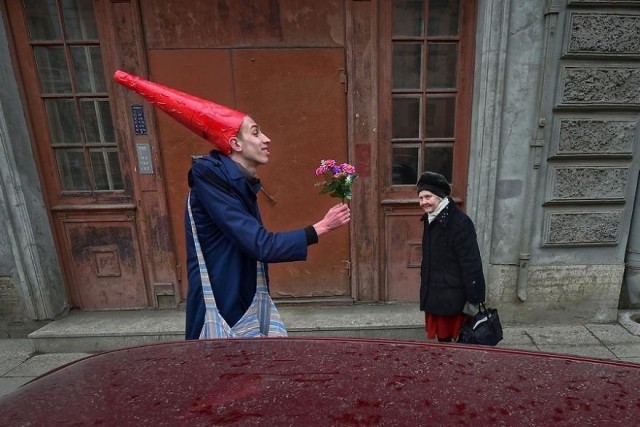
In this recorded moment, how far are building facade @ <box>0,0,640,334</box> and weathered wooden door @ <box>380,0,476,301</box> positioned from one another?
0.05 ft

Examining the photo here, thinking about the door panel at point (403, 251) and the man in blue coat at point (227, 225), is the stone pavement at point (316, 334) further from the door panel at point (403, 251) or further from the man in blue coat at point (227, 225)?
the man in blue coat at point (227, 225)

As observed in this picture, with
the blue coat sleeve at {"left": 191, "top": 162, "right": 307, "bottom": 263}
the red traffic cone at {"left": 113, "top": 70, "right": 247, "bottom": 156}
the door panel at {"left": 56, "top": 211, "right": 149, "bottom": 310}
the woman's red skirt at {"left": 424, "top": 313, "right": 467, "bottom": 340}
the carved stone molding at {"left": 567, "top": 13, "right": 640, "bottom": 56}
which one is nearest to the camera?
the blue coat sleeve at {"left": 191, "top": 162, "right": 307, "bottom": 263}

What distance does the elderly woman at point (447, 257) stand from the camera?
245 cm

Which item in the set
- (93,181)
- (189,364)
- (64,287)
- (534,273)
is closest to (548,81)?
(534,273)

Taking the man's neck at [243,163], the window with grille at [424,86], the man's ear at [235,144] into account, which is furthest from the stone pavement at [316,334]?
the man's ear at [235,144]

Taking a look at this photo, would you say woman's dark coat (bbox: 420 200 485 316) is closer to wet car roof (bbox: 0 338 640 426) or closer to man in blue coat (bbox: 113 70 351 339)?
man in blue coat (bbox: 113 70 351 339)

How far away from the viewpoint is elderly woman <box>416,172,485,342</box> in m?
2.45

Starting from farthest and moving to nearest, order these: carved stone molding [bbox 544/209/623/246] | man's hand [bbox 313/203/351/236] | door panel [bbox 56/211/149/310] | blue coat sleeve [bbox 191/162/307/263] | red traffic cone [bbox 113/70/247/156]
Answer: door panel [bbox 56/211/149/310] < carved stone molding [bbox 544/209/623/246] < red traffic cone [bbox 113/70/247/156] < man's hand [bbox 313/203/351/236] < blue coat sleeve [bbox 191/162/307/263]

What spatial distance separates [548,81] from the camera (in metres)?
3.20

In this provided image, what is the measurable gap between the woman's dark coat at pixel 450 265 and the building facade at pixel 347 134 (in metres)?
1.13

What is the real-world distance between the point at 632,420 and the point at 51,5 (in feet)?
15.2

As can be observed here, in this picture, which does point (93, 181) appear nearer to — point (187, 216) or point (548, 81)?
point (187, 216)

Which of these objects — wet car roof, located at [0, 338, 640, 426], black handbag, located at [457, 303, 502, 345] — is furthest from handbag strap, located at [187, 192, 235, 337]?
black handbag, located at [457, 303, 502, 345]

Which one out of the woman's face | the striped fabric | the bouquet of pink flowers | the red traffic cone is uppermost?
the red traffic cone
